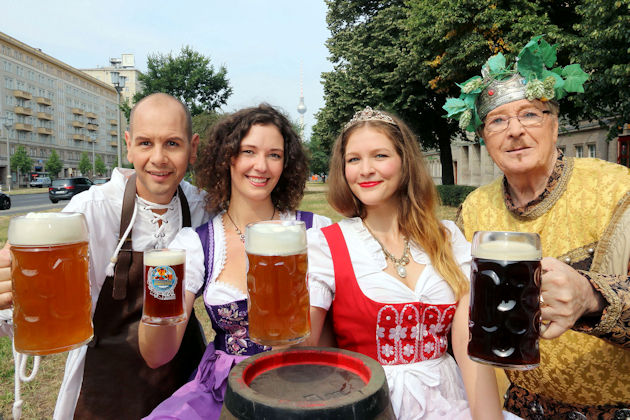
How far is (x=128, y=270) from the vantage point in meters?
2.19

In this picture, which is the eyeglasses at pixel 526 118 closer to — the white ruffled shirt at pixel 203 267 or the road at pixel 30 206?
the white ruffled shirt at pixel 203 267

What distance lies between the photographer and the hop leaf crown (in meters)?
2.05

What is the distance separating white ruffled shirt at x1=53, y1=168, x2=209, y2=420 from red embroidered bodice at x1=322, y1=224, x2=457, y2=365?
3.51 ft

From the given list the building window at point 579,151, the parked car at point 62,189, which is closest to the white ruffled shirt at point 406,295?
the parked car at point 62,189

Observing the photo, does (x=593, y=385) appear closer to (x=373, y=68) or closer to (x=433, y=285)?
(x=433, y=285)

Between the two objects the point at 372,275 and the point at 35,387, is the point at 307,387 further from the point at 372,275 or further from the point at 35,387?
the point at 35,387

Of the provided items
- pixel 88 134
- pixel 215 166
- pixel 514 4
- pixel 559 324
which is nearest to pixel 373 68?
pixel 514 4

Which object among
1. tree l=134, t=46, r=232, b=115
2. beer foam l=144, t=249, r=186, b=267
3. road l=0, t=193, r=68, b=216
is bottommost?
road l=0, t=193, r=68, b=216

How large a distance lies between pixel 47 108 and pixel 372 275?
75.6 metres

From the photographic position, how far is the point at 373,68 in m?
16.9

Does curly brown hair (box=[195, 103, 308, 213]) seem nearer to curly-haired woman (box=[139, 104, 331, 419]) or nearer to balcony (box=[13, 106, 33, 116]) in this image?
curly-haired woman (box=[139, 104, 331, 419])

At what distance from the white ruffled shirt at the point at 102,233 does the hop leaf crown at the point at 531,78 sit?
1637mm

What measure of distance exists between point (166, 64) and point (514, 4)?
22.6 m

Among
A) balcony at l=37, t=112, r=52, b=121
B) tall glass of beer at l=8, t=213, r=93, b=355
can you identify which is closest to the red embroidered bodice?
tall glass of beer at l=8, t=213, r=93, b=355
